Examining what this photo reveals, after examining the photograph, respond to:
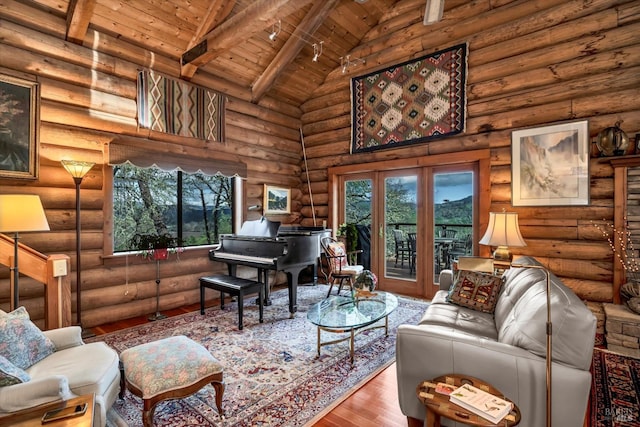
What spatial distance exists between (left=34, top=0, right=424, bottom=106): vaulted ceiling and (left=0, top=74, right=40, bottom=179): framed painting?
0.83 meters

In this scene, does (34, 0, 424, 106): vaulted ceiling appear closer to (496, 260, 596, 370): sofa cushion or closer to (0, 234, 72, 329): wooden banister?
(0, 234, 72, 329): wooden banister

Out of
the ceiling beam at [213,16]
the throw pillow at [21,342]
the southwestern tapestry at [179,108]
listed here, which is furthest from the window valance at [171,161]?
the throw pillow at [21,342]

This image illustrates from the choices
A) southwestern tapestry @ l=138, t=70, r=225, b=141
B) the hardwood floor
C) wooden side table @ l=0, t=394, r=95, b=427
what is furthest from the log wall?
the hardwood floor

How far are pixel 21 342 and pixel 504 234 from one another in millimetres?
4497

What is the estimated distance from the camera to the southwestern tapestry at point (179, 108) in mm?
4223

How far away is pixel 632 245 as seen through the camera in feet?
10.9

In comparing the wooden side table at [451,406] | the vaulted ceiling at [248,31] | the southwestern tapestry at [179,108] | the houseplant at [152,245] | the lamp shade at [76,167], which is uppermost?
the vaulted ceiling at [248,31]

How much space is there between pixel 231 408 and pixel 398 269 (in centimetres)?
375

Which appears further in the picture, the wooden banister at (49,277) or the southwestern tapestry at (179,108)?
the southwestern tapestry at (179,108)

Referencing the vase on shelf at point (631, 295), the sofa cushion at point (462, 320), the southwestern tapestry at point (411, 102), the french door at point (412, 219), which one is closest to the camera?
the sofa cushion at point (462, 320)

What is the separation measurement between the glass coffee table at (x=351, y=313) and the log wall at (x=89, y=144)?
2.49 m

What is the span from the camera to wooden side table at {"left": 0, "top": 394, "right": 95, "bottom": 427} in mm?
1333

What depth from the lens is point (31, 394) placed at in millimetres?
1496

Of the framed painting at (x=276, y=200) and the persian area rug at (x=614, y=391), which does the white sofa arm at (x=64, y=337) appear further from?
the framed painting at (x=276, y=200)
